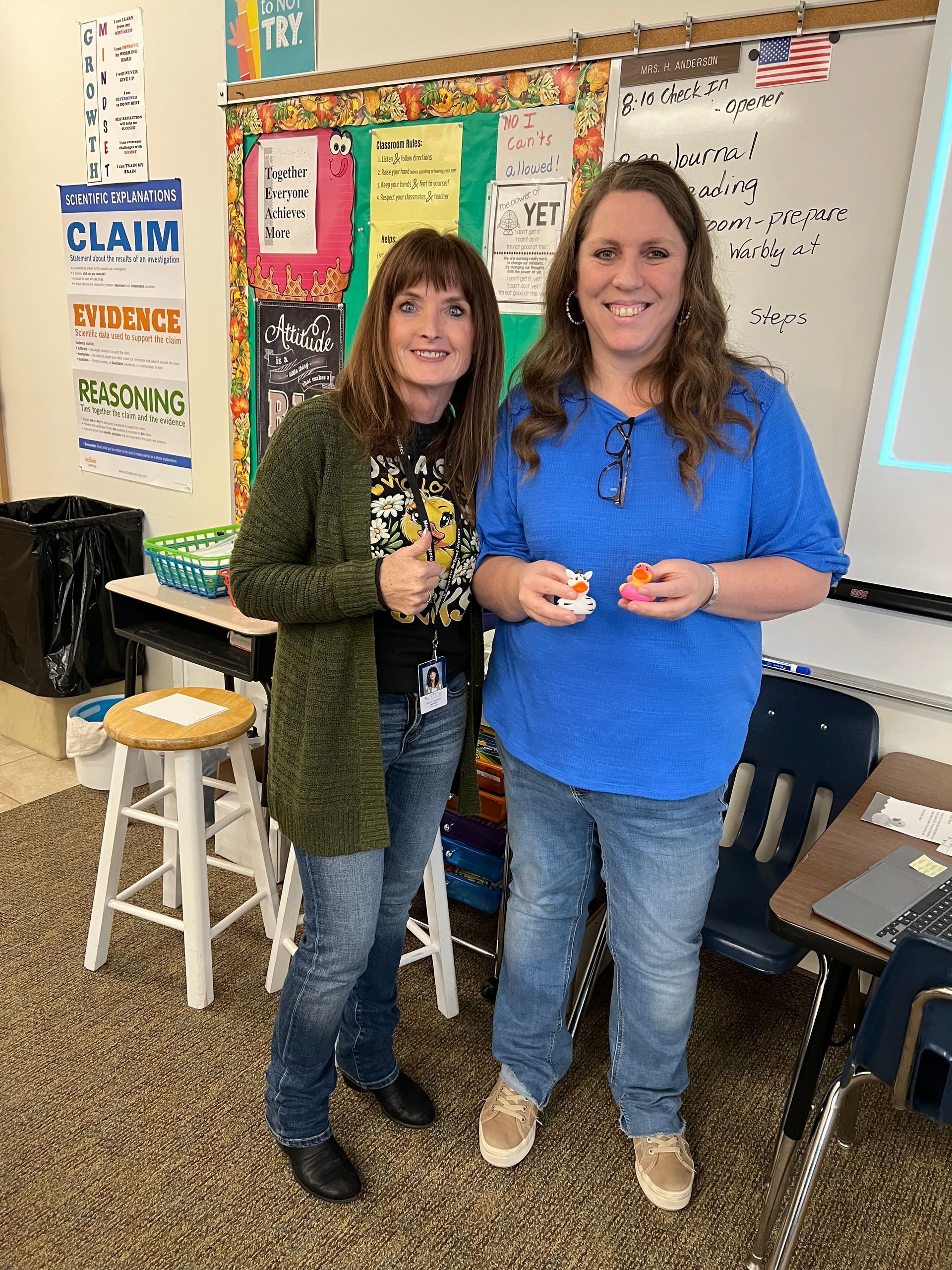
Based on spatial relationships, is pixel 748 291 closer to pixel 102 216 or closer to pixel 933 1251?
pixel 933 1251

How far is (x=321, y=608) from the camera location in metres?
1.34

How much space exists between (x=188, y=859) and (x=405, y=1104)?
0.71m

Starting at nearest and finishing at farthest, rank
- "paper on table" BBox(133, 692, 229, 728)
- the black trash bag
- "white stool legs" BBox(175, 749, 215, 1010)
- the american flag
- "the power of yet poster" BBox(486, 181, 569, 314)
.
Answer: the american flag, "white stool legs" BBox(175, 749, 215, 1010), "paper on table" BBox(133, 692, 229, 728), "the power of yet poster" BBox(486, 181, 569, 314), the black trash bag

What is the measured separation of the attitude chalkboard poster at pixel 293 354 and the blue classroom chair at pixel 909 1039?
225 cm

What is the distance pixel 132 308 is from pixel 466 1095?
114 inches

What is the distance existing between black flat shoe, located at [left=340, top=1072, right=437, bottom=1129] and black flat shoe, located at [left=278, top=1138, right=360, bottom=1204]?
0.19 meters

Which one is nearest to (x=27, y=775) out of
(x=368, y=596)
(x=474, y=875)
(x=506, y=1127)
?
(x=474, y=875)

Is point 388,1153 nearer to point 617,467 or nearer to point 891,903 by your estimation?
point 891,903

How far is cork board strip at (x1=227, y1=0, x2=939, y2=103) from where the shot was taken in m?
1.79

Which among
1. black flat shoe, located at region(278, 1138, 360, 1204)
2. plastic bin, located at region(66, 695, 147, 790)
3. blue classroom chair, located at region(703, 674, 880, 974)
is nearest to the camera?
black flat shoe, located at region(278, 1138, 360, 1204)

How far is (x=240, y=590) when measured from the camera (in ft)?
4.60

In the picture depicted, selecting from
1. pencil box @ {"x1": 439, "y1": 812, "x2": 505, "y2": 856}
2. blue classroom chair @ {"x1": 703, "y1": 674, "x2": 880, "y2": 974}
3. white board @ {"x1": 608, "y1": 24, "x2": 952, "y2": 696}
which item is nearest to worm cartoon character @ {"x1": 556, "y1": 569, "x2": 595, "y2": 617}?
blue classroom chair @ {"x1": 703, "y1": 674, "x2": 880, "y2": 974}

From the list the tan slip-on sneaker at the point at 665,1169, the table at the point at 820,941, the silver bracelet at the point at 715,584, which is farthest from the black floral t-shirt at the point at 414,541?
the tan slip-on sneaker at the point at 665,1169

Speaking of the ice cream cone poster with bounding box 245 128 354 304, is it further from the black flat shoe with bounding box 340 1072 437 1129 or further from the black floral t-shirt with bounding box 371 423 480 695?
the black flat shoe with bounding box 340 1072 437 1129
